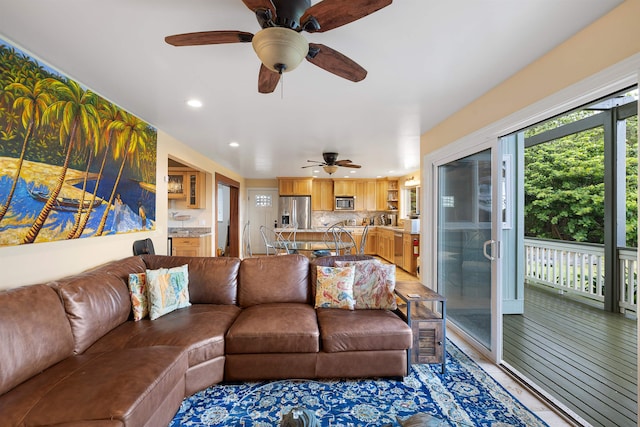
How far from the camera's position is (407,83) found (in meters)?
2.25

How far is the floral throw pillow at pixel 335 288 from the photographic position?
8.19 feet

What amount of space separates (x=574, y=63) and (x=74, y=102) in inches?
139

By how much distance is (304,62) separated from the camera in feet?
6.40

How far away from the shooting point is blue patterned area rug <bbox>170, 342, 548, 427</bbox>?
1734mm

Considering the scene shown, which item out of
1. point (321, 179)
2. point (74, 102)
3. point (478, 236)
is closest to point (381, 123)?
point (478, 236)

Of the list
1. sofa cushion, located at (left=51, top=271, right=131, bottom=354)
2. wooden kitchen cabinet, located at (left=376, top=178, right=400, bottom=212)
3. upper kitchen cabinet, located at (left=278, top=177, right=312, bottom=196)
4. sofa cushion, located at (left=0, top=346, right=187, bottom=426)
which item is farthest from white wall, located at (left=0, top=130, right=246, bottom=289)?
wooden kitchen cabinet, located at (left=376, top=178, right=400, bottom=212)

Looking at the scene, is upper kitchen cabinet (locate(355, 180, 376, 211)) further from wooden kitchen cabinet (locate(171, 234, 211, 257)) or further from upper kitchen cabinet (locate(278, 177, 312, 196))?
wooden kitchen cabinet (locate(171, 234, 211, 257))

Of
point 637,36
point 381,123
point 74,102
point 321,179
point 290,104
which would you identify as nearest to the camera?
point 637,36

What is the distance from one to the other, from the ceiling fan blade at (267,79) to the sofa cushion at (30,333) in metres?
1.87

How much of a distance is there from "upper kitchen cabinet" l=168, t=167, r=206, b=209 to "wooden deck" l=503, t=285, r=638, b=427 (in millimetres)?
5744

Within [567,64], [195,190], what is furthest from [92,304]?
[195,190]

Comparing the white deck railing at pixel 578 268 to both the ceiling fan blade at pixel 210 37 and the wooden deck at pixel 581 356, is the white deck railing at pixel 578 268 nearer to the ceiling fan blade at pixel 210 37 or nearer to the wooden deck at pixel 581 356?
the wooden deck at pixel 581 356

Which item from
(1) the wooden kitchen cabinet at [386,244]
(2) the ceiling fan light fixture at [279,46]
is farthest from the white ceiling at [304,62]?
(1) the wooden kitchen cabinet at [386,244]

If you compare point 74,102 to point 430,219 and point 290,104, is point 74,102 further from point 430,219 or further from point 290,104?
point 430,219
